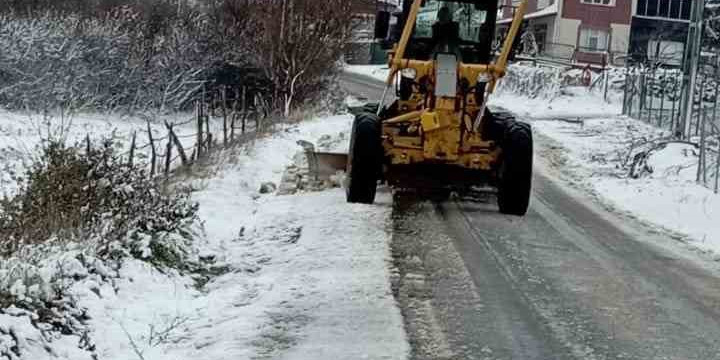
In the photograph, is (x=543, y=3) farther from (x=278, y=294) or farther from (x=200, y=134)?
(x=278, y=294)

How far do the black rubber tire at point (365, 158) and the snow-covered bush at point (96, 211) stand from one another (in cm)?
246

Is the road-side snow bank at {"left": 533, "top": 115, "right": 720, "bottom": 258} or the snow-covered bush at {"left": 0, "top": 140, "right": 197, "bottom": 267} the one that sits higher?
the snow-covered bush at {"left": 0, "top": 140, "right": 197, "bottom": 267}

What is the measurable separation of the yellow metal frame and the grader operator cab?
0.01 metres

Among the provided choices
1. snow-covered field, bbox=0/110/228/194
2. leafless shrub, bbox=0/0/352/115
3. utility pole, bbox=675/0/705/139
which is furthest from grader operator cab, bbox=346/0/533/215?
leafless shrub, bbox=0/0/352/115

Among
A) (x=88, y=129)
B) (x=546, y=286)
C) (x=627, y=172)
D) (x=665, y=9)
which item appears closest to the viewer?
(x=546, y=286)

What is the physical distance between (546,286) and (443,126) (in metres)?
3.61

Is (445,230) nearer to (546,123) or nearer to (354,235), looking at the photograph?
(354,235)

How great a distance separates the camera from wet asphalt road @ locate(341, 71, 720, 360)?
6.55 m

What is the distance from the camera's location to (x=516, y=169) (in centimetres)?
1126

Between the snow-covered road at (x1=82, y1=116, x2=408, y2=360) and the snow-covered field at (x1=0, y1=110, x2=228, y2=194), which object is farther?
the snow-covered field at (x1=0, y1=110, x2=228, y2=194)

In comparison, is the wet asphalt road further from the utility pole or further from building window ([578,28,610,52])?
building window ([578,28,610,52])

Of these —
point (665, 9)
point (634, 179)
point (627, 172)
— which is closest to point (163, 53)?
point (627, 172)

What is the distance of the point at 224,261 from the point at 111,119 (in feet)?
69.0

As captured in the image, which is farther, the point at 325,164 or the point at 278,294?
the point at 325,164
